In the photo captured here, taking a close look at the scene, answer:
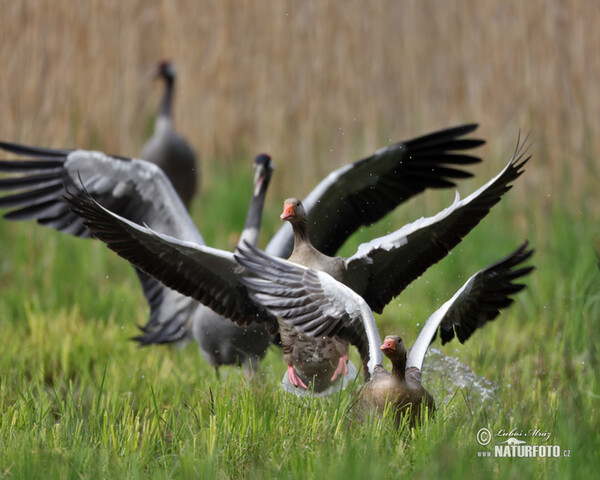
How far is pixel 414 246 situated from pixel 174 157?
170 inches

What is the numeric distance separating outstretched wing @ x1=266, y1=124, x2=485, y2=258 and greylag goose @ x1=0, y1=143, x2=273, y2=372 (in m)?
0.40

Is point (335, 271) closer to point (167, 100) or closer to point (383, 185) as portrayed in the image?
point (383, 185)

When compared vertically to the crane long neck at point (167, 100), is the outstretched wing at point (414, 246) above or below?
below

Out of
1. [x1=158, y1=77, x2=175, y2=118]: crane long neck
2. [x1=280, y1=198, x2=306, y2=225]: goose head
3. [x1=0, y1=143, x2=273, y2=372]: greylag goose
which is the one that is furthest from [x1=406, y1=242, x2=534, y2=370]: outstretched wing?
[x1=158, y1=77, x2=175, y2=118]: crane long neck

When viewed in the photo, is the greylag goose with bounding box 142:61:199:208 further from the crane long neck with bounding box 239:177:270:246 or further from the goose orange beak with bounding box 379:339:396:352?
the goose orange beak with bounding box 379:339:396:352

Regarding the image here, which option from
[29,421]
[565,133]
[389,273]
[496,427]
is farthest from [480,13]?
[29,421]

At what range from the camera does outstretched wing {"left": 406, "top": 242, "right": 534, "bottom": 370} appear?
3275 millimetres

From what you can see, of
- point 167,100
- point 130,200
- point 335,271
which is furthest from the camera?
point 167,100

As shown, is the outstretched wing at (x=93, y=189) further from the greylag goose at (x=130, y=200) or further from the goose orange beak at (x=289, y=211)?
the goose orange beak at (x=289, y=211)

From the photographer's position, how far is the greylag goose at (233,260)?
370 cm

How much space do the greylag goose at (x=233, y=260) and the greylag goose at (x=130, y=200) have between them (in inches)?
32.5

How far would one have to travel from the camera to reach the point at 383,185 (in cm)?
482

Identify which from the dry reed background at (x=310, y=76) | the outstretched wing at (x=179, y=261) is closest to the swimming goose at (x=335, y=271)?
the outstretched wing at (x=179, y=261)

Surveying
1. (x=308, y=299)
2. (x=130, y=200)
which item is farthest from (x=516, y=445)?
(x=130, y=200)
